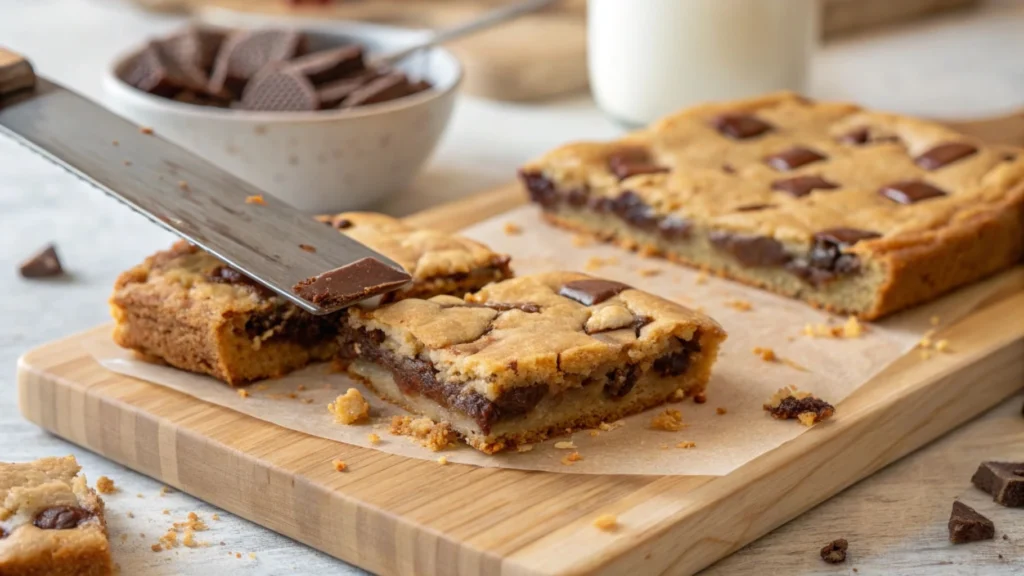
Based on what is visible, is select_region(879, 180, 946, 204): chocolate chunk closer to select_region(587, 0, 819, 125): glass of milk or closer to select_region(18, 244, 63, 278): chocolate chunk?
select_region(587, 0, 819, 125): glass of milk

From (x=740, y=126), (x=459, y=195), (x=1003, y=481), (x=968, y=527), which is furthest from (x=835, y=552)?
(x=459, y=195)

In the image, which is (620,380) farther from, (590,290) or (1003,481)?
(1003,481)

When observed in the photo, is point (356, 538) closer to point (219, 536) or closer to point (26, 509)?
point (219, 536)

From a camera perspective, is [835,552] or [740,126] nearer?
[835,552]

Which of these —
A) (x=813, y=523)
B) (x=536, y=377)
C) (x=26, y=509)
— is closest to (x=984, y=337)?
(x=813, y=523)

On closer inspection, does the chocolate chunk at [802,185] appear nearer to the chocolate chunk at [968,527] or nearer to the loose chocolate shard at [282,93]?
the chocolate chunk at [968,527]

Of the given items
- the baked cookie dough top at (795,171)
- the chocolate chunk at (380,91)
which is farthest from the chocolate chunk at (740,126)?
the chocolate chunk at (380,91)

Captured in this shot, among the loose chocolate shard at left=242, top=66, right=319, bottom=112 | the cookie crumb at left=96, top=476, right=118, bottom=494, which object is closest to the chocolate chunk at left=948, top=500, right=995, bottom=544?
the cookie crumb at left=96, top=476, right=118, bottom=494
